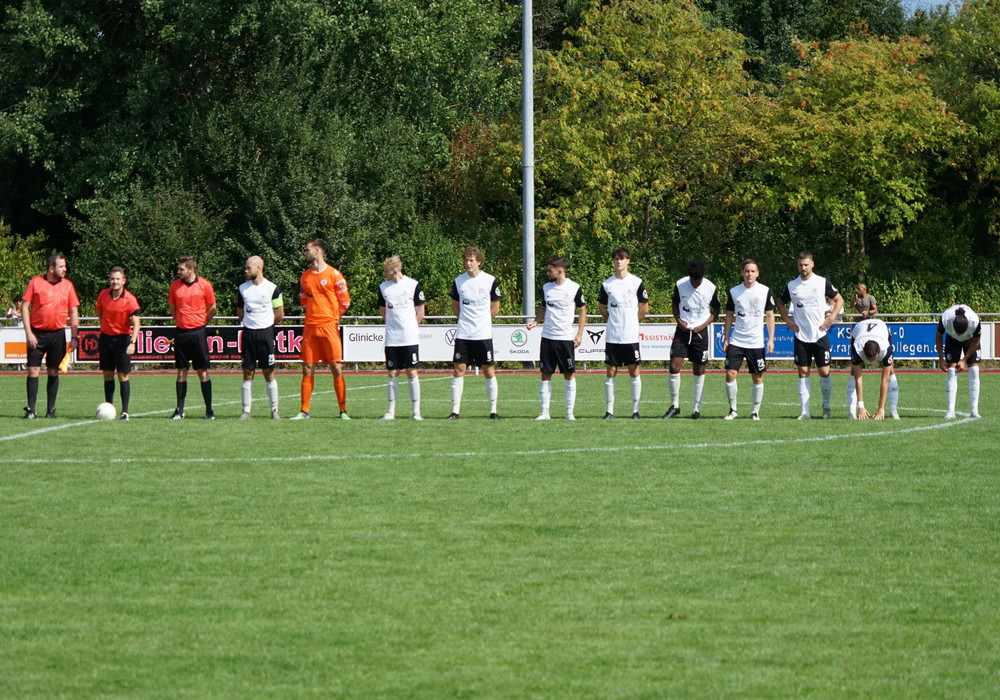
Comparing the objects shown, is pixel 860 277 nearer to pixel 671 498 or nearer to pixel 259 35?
pixel 259 35

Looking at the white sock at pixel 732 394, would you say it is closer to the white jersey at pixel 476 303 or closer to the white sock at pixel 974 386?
the white sock at pixel 974 386

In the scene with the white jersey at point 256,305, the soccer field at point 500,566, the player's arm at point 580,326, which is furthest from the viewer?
the white jersey at point 256,305

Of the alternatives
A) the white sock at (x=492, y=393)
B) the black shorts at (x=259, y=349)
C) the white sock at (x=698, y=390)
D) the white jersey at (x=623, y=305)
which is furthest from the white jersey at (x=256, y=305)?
the white sock at (x=698, y=390)

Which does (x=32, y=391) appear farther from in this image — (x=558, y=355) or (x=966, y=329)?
(x=966, y=329)

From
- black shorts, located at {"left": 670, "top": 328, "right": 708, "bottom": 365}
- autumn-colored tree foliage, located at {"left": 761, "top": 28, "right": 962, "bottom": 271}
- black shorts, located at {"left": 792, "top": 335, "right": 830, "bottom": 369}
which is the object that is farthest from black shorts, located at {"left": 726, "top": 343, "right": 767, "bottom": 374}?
autumn-colored tree foliage, located at {"left": 761, "top": 28, "right": 962, "bottom": 271}

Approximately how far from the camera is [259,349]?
15711 mm

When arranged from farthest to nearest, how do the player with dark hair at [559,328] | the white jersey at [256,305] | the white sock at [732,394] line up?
1. the white sock at [732,394]
2. the player with dark hair at [559,328]
3. the white jersey at [256,305]

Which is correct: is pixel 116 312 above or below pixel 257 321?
above

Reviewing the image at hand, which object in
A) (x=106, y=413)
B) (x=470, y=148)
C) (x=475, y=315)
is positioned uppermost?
(x=470, y=148)

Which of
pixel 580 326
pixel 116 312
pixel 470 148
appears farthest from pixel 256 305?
pixel 470 148

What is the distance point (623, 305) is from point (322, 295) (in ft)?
12.8

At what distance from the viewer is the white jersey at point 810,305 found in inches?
637

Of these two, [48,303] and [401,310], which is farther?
[48,303]

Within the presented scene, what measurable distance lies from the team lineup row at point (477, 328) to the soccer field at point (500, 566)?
249cm
